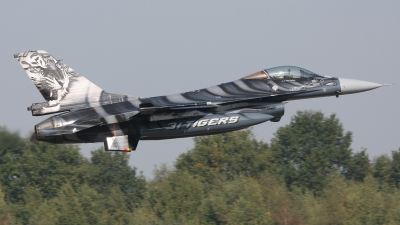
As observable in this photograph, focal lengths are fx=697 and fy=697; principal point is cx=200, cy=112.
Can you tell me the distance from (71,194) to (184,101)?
28273mm

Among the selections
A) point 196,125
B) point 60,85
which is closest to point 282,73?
point 196,125

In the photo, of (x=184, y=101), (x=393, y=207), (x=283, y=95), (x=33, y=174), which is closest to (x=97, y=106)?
(x=184, y=101)

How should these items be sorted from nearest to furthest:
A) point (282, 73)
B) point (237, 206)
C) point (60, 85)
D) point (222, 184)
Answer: point (60, 85) < point (282, 73) < point (237, 206) < point (222, 184)

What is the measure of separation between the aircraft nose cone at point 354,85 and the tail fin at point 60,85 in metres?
6.53

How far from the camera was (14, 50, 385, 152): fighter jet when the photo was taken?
1948 cm

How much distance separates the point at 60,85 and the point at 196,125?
13.8 ft

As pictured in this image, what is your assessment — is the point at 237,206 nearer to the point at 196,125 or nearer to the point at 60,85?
the point at 196,125

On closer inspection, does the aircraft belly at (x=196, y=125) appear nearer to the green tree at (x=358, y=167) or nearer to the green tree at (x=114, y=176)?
the green tree at (x=114, y=176)

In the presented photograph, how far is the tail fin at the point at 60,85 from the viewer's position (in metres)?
20.3

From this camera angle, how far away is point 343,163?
5744 cm

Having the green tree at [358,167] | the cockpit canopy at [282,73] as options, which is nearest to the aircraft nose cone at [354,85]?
the cockpit canopy at [282,73]

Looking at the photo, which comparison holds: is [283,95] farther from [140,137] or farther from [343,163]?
[343,163]

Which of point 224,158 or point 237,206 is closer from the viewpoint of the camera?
point 237,206

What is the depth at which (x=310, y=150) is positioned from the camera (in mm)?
57562
